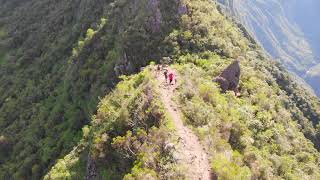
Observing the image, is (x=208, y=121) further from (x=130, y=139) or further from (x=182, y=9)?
(x=182, y=9)

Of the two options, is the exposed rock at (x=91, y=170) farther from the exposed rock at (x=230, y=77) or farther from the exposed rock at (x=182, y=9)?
the exposed rock at (x=182, y=9)

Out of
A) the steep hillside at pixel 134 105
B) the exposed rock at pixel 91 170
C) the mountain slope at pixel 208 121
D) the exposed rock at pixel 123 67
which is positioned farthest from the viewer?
the exposed rock at pixel 123 67

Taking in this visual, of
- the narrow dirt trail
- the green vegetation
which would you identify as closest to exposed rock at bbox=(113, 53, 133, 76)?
the green vegetation

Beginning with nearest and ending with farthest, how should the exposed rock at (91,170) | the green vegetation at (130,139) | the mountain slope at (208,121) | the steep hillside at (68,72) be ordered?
the green vegetation at (130,139) → the mountain slope at (208,121) → the exposed rock at (91,170) → the steep hillside at (68,72)

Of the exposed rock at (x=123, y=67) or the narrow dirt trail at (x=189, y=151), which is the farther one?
the exposed rock at (x=123, y=67)

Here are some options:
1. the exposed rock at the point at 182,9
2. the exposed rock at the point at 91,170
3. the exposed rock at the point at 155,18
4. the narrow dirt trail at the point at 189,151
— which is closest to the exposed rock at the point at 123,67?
the exposed rock at the point at 155,18
